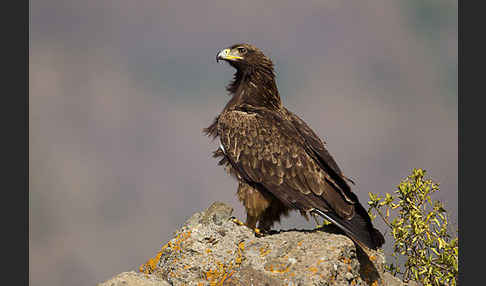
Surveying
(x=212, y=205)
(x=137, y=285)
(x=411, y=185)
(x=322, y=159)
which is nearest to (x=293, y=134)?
(x=322, y=159)

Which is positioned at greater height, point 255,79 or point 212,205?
point 255,79

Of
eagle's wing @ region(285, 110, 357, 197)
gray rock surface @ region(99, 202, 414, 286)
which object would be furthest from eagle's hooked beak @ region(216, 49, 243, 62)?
gray rock surface @ region(99, 202, 414, 286)

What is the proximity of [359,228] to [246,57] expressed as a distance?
3783mm

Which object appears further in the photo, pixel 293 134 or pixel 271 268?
pixel 293 134

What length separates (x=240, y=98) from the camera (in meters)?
9.84

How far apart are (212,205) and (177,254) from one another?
1181 mm

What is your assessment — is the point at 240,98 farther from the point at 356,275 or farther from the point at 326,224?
the point at 356,275

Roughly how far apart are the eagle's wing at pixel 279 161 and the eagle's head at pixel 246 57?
3.12 feet

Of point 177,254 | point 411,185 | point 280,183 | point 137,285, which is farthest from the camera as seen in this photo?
point 411,185

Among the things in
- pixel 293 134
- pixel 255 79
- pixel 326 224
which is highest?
pixel 255 79

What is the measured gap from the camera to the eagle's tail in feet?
26.1

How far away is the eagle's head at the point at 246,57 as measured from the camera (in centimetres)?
987

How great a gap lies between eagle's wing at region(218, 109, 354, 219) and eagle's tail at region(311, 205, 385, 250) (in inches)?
3.7

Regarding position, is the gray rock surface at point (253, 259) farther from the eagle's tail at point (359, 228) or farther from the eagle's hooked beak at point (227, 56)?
the eagle's hooked beak at point (227, 56)
